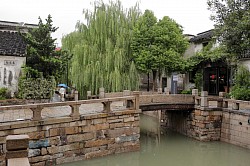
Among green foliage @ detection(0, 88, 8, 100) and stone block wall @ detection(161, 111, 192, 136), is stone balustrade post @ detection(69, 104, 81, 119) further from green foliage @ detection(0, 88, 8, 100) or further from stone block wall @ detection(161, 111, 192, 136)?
stone block wall @ detection(161, 111, 192, 136)

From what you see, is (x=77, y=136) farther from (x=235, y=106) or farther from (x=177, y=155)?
(x=235, y=106)

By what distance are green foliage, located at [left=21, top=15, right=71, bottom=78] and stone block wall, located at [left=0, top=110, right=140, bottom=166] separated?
201 inches


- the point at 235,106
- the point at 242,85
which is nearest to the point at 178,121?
the point at 235,106

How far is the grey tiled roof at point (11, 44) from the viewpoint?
46.1 feet

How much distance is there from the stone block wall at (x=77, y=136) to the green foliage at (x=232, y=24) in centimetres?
480

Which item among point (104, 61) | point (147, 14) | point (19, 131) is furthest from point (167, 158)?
point (147, 14)

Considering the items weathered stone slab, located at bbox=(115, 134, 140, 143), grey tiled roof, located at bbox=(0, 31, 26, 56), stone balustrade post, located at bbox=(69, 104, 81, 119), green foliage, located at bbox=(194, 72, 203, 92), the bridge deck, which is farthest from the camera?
green foliage, located at bbox=(194, 72, 203, 92)

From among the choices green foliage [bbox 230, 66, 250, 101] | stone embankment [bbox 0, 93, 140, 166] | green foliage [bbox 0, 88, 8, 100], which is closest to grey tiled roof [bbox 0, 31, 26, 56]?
green foliage [bbox 0, 88, 8, 100]

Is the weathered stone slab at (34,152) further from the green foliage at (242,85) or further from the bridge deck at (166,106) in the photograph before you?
the green foliage at (242,85)

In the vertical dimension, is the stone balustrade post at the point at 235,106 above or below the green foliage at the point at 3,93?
below

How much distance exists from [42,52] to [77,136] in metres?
6.05

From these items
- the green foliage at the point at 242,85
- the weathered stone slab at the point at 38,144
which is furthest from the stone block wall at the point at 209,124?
the weathered stone slab at the point at 38,144

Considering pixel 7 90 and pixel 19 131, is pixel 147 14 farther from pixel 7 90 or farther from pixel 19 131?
pixel 19 131

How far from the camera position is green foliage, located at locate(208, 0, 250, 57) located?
10.4m
